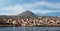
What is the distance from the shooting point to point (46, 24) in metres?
124

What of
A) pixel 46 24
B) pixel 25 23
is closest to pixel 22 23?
pixel 25 23

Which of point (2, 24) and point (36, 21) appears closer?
point (2, 24)

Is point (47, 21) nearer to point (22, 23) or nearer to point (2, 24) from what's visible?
point (22, 23)

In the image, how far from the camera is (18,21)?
12850 cm

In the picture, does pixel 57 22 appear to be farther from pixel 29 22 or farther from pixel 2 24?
pixel 2 24

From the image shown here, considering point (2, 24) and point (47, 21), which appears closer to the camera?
point (2, 24)

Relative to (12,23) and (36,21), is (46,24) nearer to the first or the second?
(36,21)

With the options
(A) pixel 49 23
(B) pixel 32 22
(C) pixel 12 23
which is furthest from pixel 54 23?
(C) pixel 12 23

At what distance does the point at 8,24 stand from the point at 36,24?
13.4 m

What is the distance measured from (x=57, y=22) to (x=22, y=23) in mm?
17241

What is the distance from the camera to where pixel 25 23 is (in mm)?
125812

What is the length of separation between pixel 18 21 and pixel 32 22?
7453 mm

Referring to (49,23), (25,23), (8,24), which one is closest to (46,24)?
(49,23)

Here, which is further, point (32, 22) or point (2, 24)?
point (32, 22)
